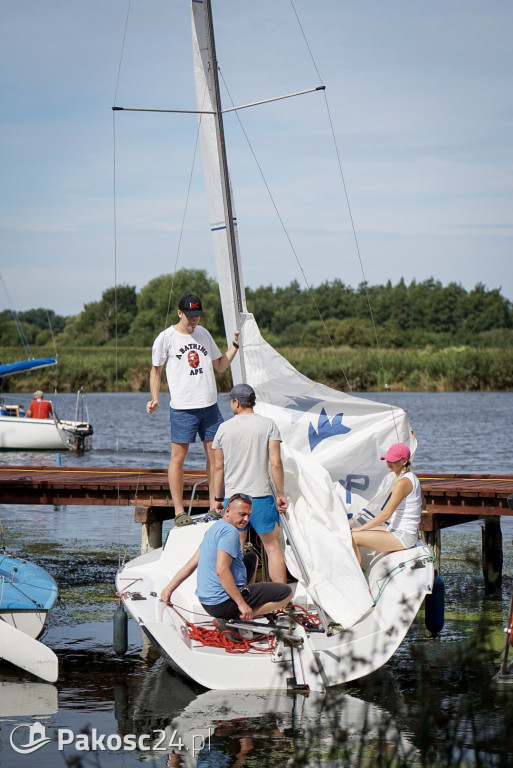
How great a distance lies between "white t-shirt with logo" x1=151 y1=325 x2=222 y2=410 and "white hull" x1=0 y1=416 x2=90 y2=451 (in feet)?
67.8

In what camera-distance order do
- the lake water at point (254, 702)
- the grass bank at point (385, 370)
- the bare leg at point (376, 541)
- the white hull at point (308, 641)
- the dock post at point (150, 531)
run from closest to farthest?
1. the lake water at point (254, 702)
2. the white hull at point (308, 641)
3. the bare leg at point (376, 541)
4. the dock post at point (150, 531)
5. the grass bank at point (385, 370)

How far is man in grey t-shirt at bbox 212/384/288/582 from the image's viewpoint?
7.89 metres

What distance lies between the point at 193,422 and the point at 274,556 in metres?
1.73

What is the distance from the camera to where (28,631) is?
8.44 metres

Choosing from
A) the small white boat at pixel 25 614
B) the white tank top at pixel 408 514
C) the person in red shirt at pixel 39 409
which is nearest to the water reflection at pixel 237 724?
the small white boat at pixel 25 614

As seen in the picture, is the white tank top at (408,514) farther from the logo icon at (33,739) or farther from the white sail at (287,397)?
the logo icon at (33,739)

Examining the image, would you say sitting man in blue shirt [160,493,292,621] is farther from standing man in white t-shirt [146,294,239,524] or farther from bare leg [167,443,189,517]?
bare leg [167,443,189,517]

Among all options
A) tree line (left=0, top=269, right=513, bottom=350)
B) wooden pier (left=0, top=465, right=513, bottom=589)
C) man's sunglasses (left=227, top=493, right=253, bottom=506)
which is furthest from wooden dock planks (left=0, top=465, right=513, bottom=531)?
tree line (left=0, top=269, right=513, bottom=350)

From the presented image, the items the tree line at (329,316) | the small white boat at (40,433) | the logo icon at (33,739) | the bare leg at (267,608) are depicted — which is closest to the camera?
the logo icon at (33,739)

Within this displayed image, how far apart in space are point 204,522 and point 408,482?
1.85 meters

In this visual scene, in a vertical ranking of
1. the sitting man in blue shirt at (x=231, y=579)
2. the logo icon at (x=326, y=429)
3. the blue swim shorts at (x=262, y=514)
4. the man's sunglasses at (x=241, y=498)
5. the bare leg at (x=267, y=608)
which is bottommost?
the bare leg at (x=267, y=608)

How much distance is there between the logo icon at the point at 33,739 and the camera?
6414 mm

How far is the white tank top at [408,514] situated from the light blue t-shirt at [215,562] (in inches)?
57.6

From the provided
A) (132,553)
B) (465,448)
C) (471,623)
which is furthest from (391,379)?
(471,623)
